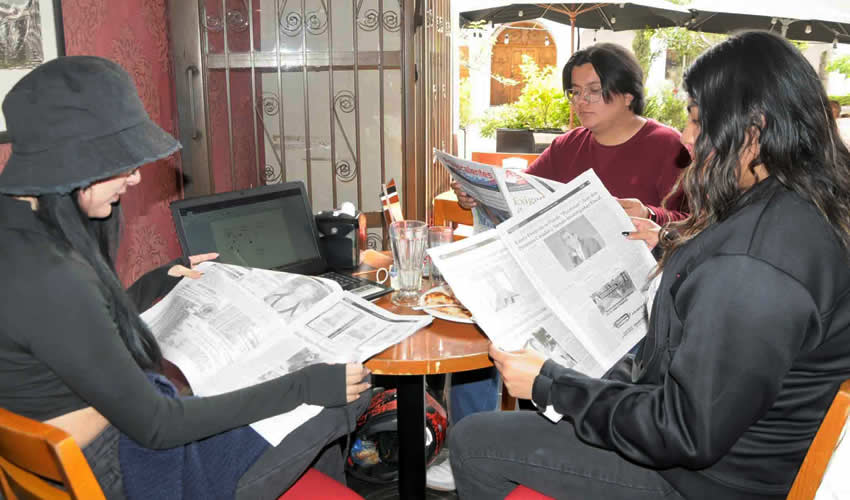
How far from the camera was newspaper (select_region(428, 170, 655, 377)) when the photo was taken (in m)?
1.17

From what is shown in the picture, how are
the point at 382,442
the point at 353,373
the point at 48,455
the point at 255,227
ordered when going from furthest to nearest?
1. the point at 382,442
2. the point at 255,227
3. the point at 353,373
4. the point at 48,455

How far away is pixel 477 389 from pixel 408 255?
863 mm

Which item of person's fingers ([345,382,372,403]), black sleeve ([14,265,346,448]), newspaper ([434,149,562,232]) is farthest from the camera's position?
newspaper ([434,149,562,232])

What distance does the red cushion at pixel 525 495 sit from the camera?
119 cm

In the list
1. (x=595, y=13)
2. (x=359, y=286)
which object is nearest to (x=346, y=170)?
(x=359, y=286)

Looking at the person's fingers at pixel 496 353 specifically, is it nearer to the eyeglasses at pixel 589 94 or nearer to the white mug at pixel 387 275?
the white mug at pixel 387 275

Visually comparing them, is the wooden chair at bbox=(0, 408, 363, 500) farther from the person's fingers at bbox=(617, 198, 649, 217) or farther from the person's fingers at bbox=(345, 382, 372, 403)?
the person's fingers at bbox=(617, 198, 649, 217)

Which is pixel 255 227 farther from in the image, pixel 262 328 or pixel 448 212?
pixel 448 212

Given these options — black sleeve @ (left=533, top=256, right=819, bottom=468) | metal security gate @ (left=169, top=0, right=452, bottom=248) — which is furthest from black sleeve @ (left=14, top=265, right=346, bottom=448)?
metal security gate @ (left=169, top=0, right=452, bottom=248)

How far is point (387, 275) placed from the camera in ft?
5.67

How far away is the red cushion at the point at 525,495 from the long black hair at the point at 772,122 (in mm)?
622

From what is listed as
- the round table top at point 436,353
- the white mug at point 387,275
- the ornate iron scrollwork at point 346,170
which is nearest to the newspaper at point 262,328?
the round table top at point 436,353

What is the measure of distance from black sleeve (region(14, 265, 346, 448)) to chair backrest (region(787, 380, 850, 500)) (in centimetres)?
88

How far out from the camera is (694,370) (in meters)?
0.86
